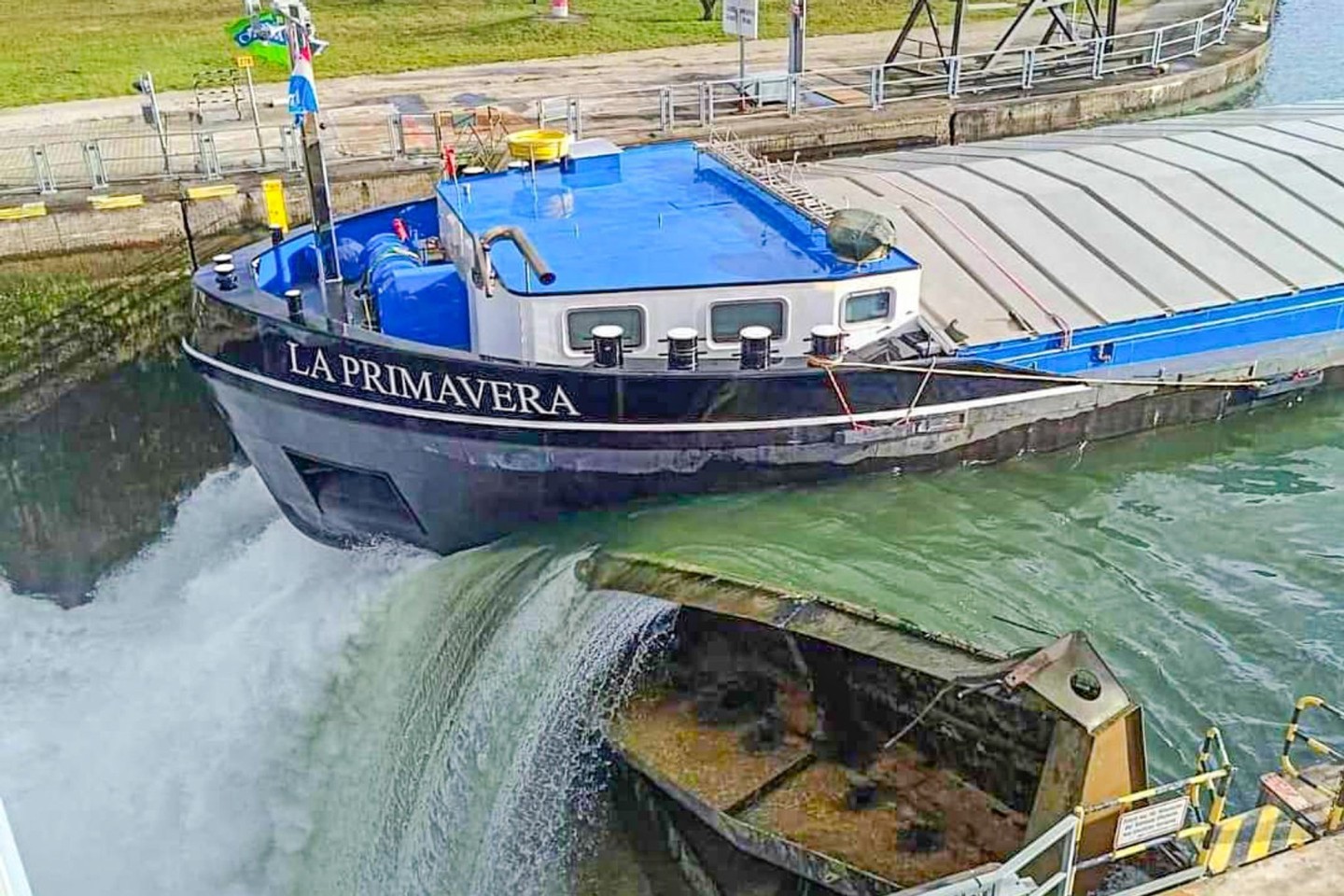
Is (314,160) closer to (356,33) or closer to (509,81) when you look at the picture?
(509,81)

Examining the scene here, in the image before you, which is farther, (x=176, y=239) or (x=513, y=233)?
(x=176, y=239)

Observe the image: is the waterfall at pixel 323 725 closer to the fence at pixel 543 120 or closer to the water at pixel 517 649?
the water at pixel 517 649

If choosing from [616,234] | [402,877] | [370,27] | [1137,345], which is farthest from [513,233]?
[370,27]

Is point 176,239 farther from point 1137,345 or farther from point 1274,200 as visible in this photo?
point 1274,200

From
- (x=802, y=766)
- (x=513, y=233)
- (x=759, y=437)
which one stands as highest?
(x=513, y=233)

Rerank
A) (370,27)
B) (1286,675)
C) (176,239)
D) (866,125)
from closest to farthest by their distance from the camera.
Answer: (1286,675)
(176,239)
(866,125)
(370,27)

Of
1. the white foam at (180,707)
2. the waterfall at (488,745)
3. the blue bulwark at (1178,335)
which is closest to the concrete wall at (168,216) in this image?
the white foam at (180,707)

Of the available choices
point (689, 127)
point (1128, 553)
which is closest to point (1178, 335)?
point (1128, 553)
